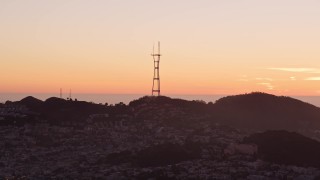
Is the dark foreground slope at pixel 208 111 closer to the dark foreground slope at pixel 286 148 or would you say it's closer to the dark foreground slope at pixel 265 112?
the dark foreground slope at pixel 265 112

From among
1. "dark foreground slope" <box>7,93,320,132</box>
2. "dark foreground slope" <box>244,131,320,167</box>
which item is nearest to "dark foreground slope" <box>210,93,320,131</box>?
"dark foreground slope" <box>7,93,320,132</box>

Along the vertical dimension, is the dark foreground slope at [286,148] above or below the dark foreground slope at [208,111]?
below

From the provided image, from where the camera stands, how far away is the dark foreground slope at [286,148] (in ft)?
117

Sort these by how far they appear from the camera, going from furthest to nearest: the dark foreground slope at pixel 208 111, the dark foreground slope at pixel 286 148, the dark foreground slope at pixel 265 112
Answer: the dark foreground slope at pixel 265 112
the dark foreground slope at pixel 208 111
the dark foreground slope at pixel 286 148

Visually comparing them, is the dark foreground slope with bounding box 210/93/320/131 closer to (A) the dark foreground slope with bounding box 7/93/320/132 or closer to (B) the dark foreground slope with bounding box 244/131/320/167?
(A) the dark foreground slope with bounding box 7/93/320/132

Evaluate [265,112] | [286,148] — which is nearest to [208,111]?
[265,112]

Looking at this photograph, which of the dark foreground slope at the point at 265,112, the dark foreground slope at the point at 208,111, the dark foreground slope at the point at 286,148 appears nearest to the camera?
the dark foreground slope at the point at 286,148

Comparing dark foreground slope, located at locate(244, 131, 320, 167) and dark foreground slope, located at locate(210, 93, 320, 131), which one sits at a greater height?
dark foreground slope, located at locate(210, 93, 320, 131)

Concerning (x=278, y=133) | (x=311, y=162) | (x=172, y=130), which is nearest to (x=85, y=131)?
(x=172, y=130)

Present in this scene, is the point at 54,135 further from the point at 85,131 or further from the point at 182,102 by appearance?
the point at 182,102

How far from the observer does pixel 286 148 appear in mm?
38469

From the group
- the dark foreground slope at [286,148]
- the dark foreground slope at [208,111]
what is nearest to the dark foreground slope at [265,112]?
the dark foreground slope at [208,111]

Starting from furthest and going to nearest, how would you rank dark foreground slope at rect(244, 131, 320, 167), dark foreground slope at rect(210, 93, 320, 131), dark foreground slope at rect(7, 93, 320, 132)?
dark foreground slope at rect(210, 93, 320, 131)
dark foreground slope at rect(7, 93, 320, 132)
dark foreground slope at rect(244, 131, 320, 167)

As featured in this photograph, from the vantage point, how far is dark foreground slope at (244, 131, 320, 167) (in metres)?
35.8
